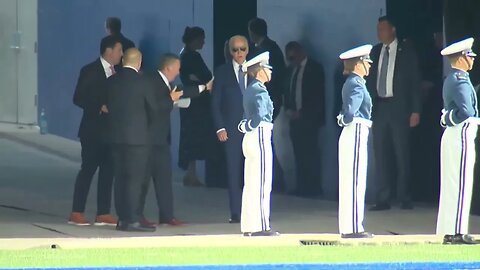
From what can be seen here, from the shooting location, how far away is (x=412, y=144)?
1692cm

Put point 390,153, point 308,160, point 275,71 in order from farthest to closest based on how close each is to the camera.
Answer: point 308,160
point 275,71
point 390,153

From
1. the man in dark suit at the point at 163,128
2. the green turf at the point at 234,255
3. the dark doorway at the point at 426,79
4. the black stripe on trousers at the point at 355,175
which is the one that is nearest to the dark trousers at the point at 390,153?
the dark doorway at the point at 426,79

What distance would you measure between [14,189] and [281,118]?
10.6 feet

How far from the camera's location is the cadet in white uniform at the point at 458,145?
1286 cm

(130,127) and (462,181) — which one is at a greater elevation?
(130,127)

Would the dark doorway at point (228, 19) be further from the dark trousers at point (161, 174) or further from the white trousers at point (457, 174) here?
the white trousers at point (457, 174)

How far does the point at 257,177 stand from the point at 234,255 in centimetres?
121

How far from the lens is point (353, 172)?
13.5 meters

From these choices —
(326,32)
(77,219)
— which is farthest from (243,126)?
(326,32)

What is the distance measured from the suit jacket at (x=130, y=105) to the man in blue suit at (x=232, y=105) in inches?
32.4

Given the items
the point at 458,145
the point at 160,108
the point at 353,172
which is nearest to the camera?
the point at 458,145

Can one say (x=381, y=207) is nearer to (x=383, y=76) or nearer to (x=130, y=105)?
(x=383, y=76)

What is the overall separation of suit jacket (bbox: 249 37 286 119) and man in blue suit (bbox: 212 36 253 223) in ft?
6.97

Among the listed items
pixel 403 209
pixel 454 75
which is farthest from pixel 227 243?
pixel 403 209
